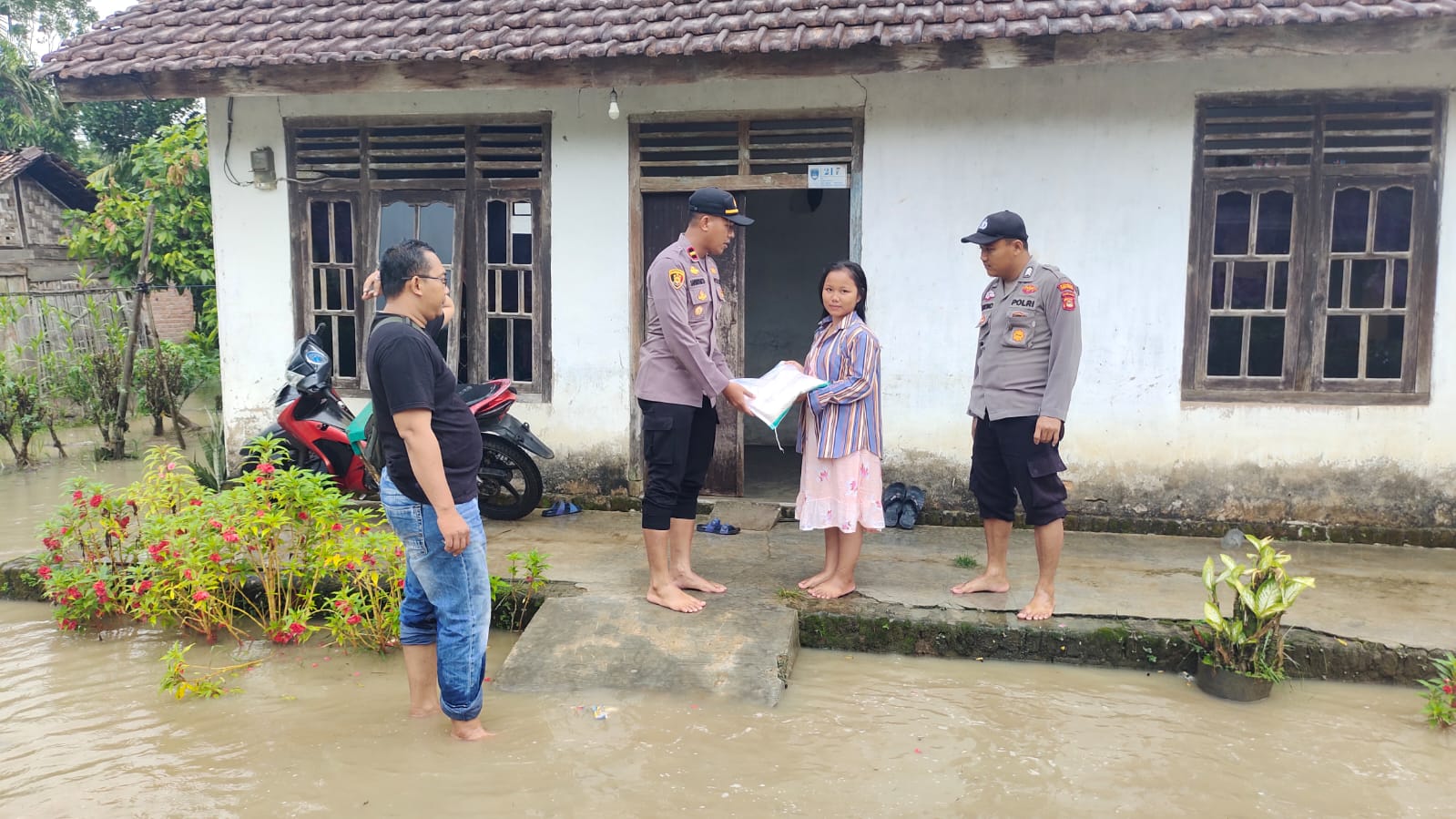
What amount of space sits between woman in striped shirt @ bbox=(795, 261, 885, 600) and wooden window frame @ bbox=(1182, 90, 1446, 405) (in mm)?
2669

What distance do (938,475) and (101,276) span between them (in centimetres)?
1182

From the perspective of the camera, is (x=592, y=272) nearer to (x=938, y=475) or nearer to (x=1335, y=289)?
(x=938, y=475)

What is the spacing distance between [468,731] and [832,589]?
1906mm

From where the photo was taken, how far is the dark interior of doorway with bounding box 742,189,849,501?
396 inches

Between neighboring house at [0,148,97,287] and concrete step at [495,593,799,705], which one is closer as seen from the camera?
concrete step at [495,593,799,705]

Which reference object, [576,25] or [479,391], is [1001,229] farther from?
[479,391]

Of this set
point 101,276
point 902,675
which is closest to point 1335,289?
point 902,675

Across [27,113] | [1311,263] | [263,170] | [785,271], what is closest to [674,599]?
[1311,263]

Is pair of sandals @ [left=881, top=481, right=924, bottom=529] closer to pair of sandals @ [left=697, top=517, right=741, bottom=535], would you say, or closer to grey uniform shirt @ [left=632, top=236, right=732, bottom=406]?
pair of sandals @ [left=697, top=517, right=741, bottom=535]

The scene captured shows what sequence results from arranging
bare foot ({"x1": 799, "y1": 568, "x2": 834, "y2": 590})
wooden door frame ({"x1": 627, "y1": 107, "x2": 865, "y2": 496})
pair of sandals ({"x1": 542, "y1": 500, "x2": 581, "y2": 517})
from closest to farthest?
bare foot ({"x1": 799, "y1": 568, "x2": 834, "y2": 590})
wooden door frame ({"x1": 627, "y1": 107, "x2": 865, "y2": 496})
pair of sandals ({"x1": 542, "y1": 500, "x2": 581, "y2": 517})

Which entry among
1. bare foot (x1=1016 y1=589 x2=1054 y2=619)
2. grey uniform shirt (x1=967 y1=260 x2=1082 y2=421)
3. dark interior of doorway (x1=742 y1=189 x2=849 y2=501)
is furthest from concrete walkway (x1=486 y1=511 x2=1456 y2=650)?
dark interior of doorway (x1=742 y1=189 x2=849 y2=501)

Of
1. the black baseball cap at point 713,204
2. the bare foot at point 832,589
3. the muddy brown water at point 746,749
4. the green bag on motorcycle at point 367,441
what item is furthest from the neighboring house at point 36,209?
the bare foot at point 832,589

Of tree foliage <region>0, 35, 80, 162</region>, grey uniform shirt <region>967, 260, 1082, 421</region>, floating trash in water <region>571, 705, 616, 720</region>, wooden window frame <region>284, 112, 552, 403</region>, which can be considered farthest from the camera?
tree foliage <region>0, 35, 80, 162</region>

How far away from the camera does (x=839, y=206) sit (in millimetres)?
10164
